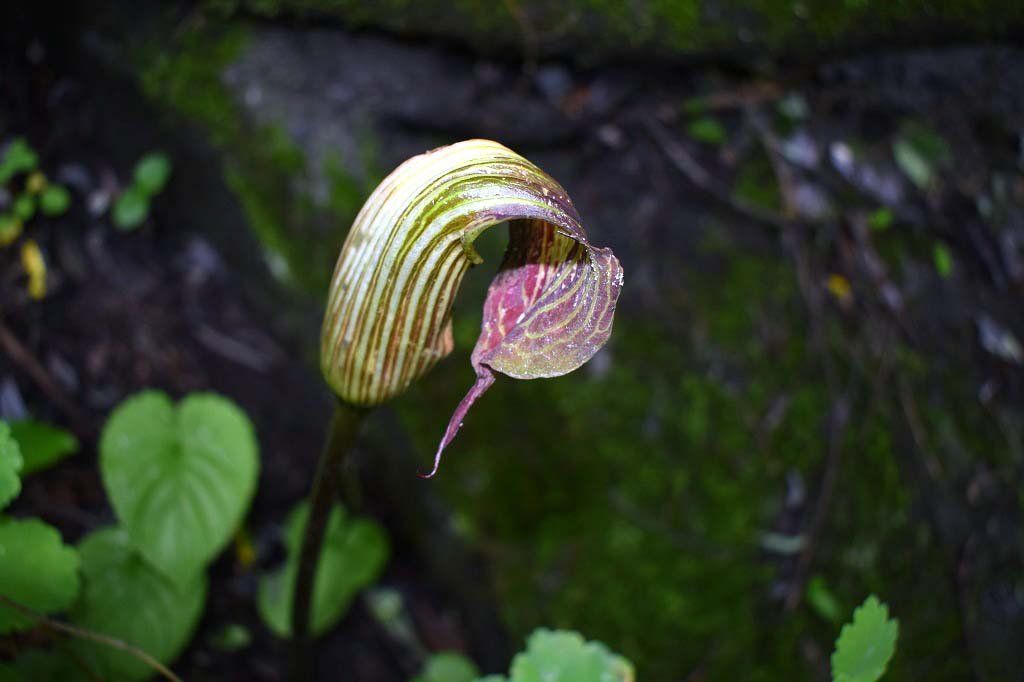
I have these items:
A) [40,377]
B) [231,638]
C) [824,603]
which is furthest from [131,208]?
[824,603]

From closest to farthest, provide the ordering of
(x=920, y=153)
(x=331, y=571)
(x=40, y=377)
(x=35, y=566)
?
(x=35, y=566), (x=331, y=571), (x=40, y=377), (x=920, y=153)

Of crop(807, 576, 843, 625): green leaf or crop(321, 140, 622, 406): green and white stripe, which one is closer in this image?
crop(321, 140, 622, 406): green and white stripe

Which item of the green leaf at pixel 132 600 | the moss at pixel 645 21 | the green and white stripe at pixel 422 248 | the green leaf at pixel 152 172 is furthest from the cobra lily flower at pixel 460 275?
the green leaf at pixel 152 172

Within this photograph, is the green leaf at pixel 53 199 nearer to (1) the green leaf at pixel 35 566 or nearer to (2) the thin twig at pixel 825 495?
(1) the green leaf at pixel 35 566

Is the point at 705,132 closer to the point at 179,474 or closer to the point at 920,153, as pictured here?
the point at 920,153

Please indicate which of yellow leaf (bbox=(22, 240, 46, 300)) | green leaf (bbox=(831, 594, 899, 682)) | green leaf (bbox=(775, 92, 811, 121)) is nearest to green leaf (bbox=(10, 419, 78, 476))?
yellow leaf (bbox=(22, 240, 46, 300))

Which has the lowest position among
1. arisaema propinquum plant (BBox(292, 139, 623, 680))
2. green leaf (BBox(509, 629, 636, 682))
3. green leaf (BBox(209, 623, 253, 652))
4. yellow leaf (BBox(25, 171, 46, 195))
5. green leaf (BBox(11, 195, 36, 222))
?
green leaf (BBox(209, 623, 253, 652))

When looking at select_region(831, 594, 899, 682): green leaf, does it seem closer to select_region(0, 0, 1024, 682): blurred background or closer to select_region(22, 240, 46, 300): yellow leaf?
select_region(0, 0, 1024, 682): blurred background

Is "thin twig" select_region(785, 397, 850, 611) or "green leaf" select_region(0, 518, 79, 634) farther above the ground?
"green leaf" select_region(0, 518, 79, 634)
